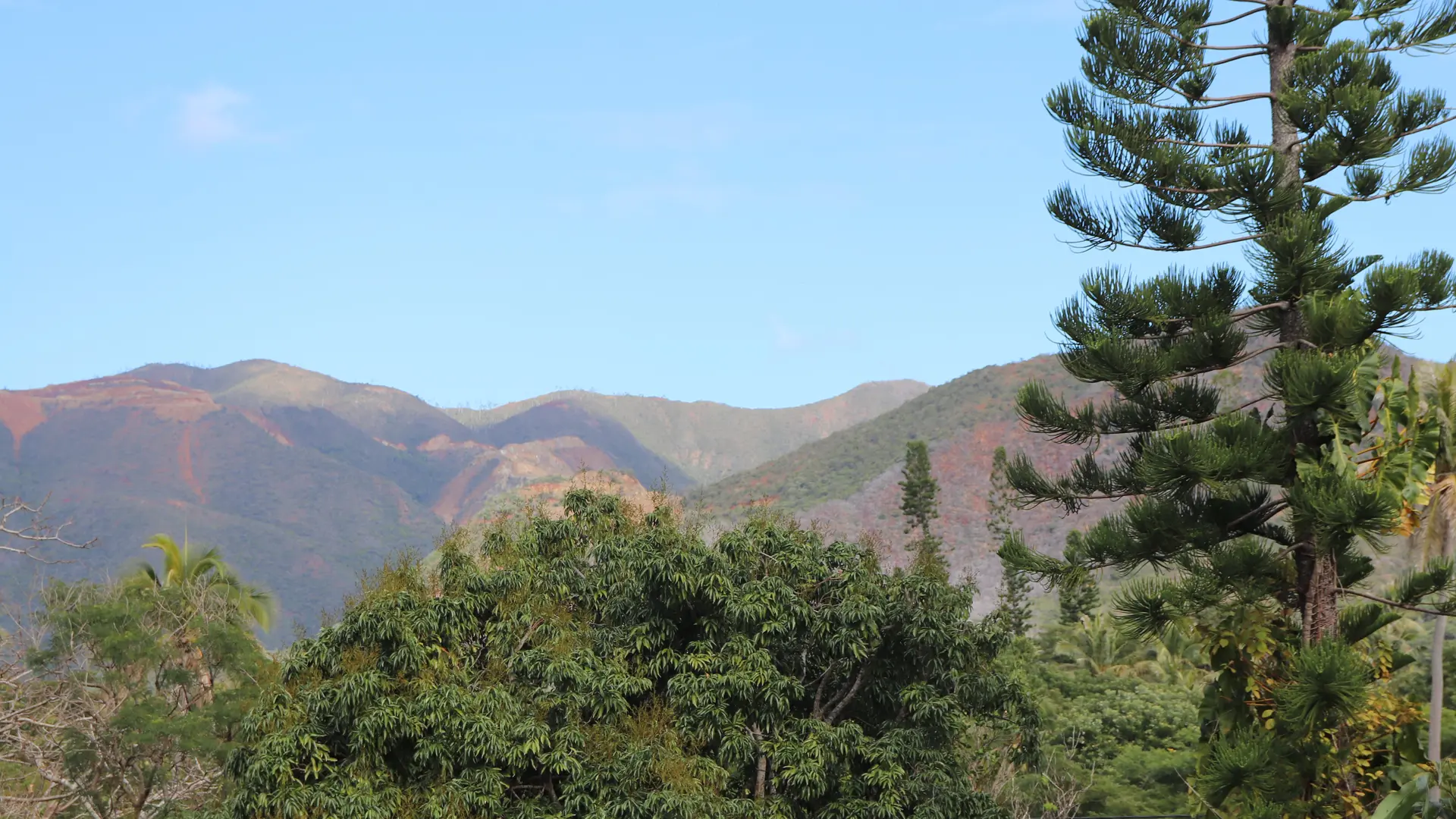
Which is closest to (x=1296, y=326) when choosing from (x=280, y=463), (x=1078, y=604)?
(x=1078, y=604)

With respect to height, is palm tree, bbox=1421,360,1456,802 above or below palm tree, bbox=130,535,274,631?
above

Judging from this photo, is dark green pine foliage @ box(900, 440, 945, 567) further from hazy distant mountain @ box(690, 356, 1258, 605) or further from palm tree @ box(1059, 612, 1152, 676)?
hazy distant mountain @ box(690, 356, 1258, 605)

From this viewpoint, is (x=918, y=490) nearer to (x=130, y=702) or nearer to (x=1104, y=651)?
(x=1104, y=651)

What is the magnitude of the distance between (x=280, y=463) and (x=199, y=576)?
3735 inches

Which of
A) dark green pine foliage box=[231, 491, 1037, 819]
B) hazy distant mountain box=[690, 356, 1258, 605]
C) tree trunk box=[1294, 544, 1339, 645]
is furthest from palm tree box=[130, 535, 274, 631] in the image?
hazy distant mountain box=[690, 356, 1258, 605]

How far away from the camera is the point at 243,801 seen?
11250 mm

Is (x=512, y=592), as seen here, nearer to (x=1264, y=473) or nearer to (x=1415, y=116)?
(x=1264, y=473)

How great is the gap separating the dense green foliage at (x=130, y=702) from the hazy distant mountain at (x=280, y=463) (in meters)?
62.9

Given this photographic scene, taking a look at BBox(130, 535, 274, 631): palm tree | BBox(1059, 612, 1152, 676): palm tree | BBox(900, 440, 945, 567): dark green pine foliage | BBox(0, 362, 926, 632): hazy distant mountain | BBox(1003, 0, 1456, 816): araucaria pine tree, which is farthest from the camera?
BBox(0, 362, 926, 632): hazy distant mountain

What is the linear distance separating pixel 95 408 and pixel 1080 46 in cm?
11555

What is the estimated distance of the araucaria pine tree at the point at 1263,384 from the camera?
33.8 ft

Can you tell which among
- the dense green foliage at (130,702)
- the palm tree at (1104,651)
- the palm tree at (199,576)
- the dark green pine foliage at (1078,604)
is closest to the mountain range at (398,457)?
the dark green pine foliage at (1078,604)

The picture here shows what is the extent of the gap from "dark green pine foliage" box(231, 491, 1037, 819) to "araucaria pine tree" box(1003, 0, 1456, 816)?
80.6 inches

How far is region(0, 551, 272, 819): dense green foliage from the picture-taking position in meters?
15.6
